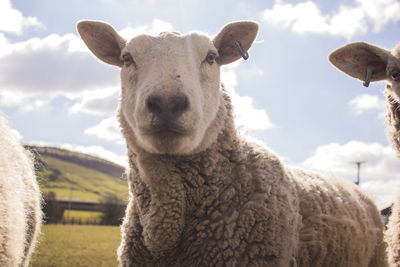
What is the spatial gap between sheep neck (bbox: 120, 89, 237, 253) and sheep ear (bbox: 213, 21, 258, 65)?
0.93 m

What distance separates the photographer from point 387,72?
13.9 ft

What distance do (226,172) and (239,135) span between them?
0.66 meters

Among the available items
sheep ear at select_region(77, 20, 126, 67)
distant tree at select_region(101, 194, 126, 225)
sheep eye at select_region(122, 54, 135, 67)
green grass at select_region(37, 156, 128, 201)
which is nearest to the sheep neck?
sheep eye at select_region(122, 54, 135, 67)

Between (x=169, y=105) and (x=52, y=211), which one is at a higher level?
Answer: (x=169, y=105)

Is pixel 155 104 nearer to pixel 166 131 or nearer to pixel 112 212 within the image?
pixel 166 131

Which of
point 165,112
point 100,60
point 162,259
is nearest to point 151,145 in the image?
point 165,112

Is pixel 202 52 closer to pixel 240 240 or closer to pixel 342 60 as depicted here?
pixel 342 60

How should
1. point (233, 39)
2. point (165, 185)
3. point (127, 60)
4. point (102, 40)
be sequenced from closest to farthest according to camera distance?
point (165, 185) < point (127, 60) < point (233, 39) < point (102, 40)

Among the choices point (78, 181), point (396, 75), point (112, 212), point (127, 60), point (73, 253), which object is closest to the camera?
point (396, 75)

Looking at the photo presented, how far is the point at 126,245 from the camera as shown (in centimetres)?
391

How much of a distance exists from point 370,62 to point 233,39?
66.7 inches

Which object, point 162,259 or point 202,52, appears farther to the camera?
point 202,52

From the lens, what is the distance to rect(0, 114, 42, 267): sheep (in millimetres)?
3750

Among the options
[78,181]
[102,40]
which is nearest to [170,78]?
[102,40]
